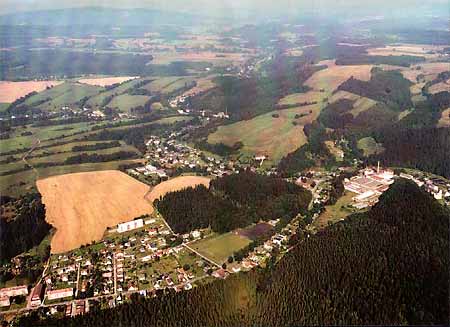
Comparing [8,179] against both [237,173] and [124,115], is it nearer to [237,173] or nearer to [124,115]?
[237,173]

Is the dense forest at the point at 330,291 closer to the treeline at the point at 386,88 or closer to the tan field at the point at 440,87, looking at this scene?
the treeline at the point at 386,88

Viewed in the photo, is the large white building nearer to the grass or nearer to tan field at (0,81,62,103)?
the grass

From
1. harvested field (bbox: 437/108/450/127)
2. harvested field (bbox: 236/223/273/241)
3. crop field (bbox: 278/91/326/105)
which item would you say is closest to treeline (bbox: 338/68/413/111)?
crop field (bbox: 278/91/326/105)

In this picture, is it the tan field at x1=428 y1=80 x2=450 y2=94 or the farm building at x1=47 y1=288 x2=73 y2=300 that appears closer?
the farm building at x1=47 y1=288 x2=73 y2=300

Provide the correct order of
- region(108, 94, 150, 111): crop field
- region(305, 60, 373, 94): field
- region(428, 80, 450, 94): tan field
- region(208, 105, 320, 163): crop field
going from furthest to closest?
1. region(305, 60, 373, 94): field
2. region(108, 94, 150, 111): crop field
3. region(428, 80, 450, 94): tan field
4. region(208, 105, 320, 163): crop field

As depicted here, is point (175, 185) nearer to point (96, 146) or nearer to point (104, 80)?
point (96, 146)

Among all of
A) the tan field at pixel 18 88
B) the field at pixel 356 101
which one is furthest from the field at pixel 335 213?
the tan field at pixel 18 88
